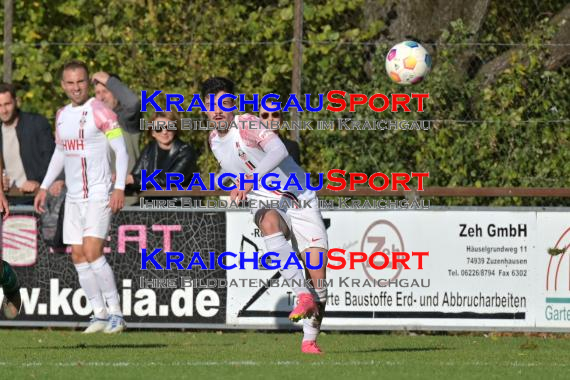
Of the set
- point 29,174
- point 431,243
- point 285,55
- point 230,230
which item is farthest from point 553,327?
point 29,174

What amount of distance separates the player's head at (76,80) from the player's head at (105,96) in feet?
3.11

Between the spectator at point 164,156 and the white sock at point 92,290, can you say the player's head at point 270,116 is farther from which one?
the white sock at point 92,290

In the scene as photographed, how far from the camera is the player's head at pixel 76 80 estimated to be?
1173cm

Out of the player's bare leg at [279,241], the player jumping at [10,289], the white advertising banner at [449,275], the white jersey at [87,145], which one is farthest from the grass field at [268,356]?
the white jersey at [87,145]

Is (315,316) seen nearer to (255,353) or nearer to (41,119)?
(255,353)

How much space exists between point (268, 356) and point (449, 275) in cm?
352

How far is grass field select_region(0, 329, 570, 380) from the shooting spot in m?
8.20

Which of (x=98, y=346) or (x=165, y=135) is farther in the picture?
(x=165, y=135)

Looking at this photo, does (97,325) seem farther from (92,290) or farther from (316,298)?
(316,298)

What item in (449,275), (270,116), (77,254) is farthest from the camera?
(270,116)

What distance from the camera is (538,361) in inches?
371

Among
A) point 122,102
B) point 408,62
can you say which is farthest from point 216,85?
point 408,62

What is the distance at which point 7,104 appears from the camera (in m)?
13.1

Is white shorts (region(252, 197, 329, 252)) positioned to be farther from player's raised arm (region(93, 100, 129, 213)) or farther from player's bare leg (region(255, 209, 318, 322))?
player's raised arm (region(93, 100, 129, 213))
